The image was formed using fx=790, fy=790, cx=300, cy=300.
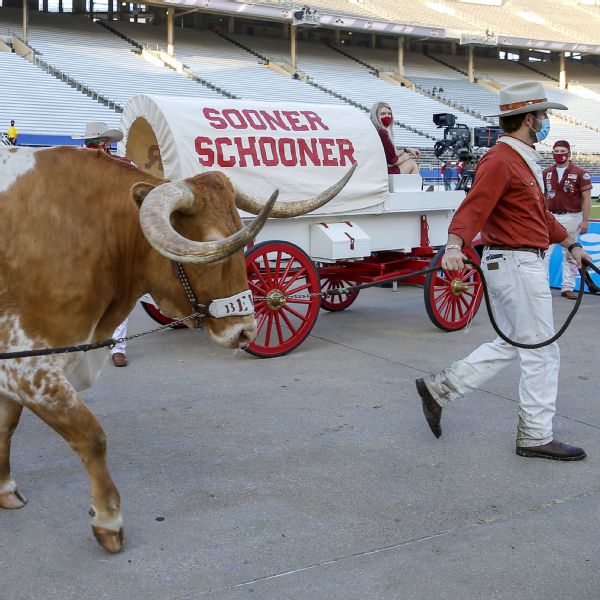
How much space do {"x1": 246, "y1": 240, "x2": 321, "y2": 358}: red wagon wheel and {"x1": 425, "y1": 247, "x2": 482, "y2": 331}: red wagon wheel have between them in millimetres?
1233

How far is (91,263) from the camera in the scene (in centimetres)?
327

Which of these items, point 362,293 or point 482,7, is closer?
point 362,293

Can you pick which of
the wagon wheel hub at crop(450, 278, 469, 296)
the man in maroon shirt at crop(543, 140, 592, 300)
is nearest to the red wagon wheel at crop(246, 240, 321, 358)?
the wagon wheel hub at crop(450, 278, 469, 296)

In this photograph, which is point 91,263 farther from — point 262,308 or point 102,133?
point 102,133

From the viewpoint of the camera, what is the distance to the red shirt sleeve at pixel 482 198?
4.19 meters

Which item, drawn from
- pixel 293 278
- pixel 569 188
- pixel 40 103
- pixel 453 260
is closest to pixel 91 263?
pixel 453 260

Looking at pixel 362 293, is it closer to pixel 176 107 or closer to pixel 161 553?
pixel 176 107

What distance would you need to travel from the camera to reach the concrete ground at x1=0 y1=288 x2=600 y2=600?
10.0 ft

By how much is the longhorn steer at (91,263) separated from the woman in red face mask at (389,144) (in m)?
4.78

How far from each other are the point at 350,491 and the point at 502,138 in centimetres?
207

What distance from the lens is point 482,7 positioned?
49.1 m

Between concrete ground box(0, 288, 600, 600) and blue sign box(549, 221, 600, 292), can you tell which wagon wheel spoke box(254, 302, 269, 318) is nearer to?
concrete ground box(0, 288, 600, 600)

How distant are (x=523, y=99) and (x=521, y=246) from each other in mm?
804

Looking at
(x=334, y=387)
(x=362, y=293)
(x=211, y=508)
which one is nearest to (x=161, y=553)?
(x=211, y=508)
